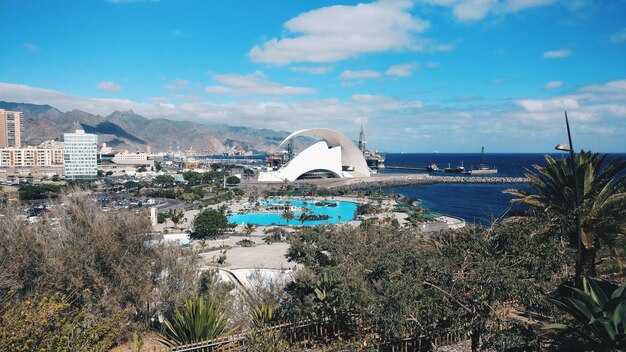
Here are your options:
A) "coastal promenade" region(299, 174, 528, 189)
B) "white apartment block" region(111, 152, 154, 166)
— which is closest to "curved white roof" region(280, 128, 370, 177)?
"coastal promenade" region(299, 174, 528, 189)

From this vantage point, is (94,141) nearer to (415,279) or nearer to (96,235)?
(96,235)

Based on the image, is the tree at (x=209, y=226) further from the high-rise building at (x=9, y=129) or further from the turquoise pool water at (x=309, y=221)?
the high-rise building at (x=9, y=129)

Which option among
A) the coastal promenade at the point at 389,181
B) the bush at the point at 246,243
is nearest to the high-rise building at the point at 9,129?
the coastal promenade at the point at 389,181

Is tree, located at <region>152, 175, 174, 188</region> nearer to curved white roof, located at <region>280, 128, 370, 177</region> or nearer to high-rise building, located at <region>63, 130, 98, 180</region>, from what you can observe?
high-rise building, located at <region>63, 130, 98, 180</region>

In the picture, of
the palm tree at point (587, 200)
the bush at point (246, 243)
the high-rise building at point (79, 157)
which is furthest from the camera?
the high-rise building at point (79, 157)

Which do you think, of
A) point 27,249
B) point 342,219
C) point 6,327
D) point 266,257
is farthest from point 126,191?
point 6,327

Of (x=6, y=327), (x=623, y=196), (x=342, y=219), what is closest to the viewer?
(x=6, y=327)
